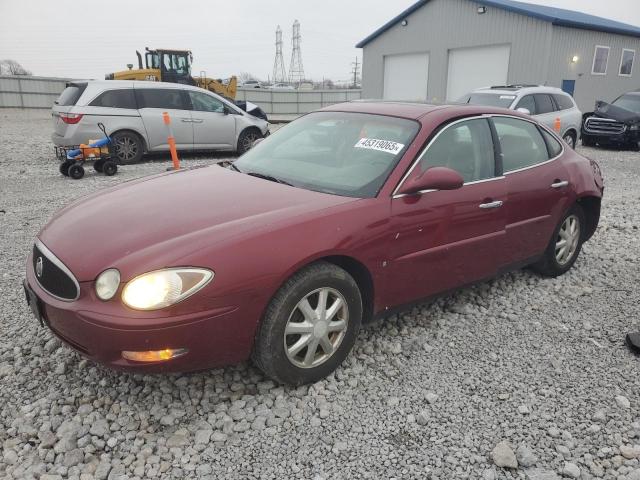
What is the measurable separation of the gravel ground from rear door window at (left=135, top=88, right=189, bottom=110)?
24.2 feet

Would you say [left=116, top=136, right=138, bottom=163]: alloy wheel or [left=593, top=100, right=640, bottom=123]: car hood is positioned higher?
[left=593, top=100, right=640, bottom=123]: car hood

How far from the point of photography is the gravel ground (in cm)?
237

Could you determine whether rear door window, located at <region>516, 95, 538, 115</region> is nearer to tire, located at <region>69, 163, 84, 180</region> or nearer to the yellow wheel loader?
tire, located at <region>69, 163, 84, 180</region>

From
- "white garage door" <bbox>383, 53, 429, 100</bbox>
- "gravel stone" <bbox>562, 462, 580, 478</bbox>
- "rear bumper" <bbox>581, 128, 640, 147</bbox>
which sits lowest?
"gravel stone" <bbox>562, 462, 580, 478</bbox>

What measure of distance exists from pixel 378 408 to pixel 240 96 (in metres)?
28.8

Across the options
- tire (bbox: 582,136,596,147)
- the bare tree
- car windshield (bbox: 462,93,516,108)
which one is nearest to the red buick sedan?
car windshield (bbox: 462,93,516,108)

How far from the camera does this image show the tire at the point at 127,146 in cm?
1021

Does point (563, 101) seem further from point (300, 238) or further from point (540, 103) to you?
point (300, 238)

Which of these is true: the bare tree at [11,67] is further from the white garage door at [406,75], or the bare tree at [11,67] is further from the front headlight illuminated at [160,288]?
the front headlight illuminated at [160,288]

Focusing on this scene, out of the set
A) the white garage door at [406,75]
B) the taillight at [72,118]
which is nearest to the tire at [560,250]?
the taillight at [72,118]

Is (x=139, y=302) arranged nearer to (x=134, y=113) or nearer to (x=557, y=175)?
(x=557, y=175)

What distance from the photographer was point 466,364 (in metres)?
3.21

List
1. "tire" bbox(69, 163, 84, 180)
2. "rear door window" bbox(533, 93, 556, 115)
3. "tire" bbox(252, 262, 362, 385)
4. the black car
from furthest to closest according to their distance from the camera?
the black car < "rear door window" bbox(533, 93, 556, 115) < "tire" bbox(69, 163, 84, 180) < "tire" bbox(252, 262, 362, 385)

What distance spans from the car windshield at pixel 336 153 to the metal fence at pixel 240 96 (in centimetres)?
2368
